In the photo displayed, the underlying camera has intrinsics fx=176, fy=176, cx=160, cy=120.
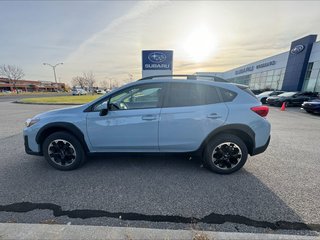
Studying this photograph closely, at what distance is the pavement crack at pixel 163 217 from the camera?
2160 millimetres

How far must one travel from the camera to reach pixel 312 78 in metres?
23.3

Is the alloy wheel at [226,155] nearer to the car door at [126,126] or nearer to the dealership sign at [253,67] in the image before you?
the car door at [126,126]

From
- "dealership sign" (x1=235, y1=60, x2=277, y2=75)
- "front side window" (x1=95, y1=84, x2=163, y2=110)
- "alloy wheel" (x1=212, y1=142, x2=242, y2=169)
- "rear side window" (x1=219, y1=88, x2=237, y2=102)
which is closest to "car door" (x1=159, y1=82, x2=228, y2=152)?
"rear side window" (x1=219, y1=88, x2=237, y2=102)

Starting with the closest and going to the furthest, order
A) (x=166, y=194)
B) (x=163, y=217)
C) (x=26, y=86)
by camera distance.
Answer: (x=163, y=217), (x=166, y=194), (x=26, y=86)

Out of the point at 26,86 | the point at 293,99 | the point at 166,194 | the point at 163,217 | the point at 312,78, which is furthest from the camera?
the point at 26,86

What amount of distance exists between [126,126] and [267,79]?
38415 mm

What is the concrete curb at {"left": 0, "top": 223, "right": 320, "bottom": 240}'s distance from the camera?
1979 mm

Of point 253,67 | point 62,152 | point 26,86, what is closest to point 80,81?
point 26,86

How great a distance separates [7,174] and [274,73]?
38.3 metres

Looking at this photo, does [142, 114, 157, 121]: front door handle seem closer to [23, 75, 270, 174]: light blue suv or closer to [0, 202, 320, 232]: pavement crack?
[23, 75, 270, 174]: light blue suv

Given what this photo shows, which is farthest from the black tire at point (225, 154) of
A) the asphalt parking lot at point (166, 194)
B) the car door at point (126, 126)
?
the car door at point (126, 126)

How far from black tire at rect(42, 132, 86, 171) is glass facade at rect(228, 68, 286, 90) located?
3497 cm

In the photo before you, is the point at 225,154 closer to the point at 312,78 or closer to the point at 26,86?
the point at 312,78

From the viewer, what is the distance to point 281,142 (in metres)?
5.45
